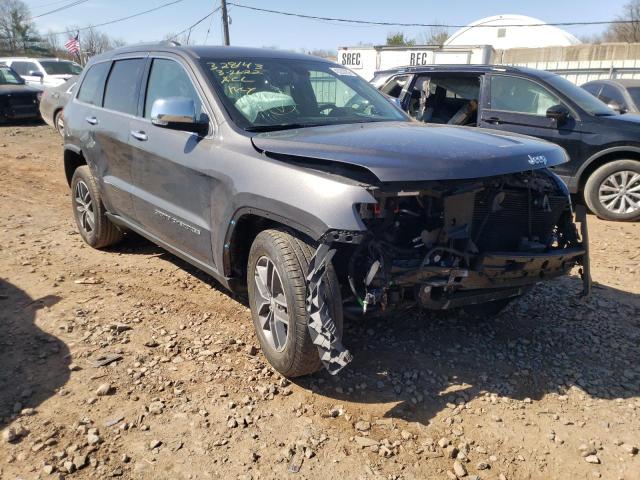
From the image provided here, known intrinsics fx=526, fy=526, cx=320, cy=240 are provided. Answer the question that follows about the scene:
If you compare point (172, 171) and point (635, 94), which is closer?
point (172, 171)

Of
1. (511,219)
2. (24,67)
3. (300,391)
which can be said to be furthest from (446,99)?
(24,67)

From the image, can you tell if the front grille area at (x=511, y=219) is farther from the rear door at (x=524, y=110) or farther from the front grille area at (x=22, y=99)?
the front grille area at (x=22, y=99)

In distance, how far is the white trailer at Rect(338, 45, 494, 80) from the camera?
17.0m

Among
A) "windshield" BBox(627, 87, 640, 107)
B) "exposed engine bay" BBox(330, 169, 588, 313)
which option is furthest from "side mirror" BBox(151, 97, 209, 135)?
"windshield" BBox(627, 87, 640, 107)

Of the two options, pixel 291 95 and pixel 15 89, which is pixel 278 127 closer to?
pixel 291 95

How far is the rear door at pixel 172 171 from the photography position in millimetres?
3479

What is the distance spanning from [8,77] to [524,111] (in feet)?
47.1

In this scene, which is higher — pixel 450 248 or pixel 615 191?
pixel 450 248

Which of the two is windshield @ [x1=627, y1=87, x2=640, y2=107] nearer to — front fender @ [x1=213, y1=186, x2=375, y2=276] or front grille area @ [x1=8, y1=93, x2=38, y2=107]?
front fender @ [x1=213, y1=186, x2=375, y2=276]

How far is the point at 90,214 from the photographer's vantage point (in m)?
5.23

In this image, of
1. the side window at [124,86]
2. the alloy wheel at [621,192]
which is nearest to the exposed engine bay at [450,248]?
the side window at [124,86]

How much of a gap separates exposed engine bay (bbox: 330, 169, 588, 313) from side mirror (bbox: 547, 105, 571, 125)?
3919mm

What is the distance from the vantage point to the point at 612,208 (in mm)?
6715

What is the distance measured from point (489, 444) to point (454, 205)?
48.6 inches
